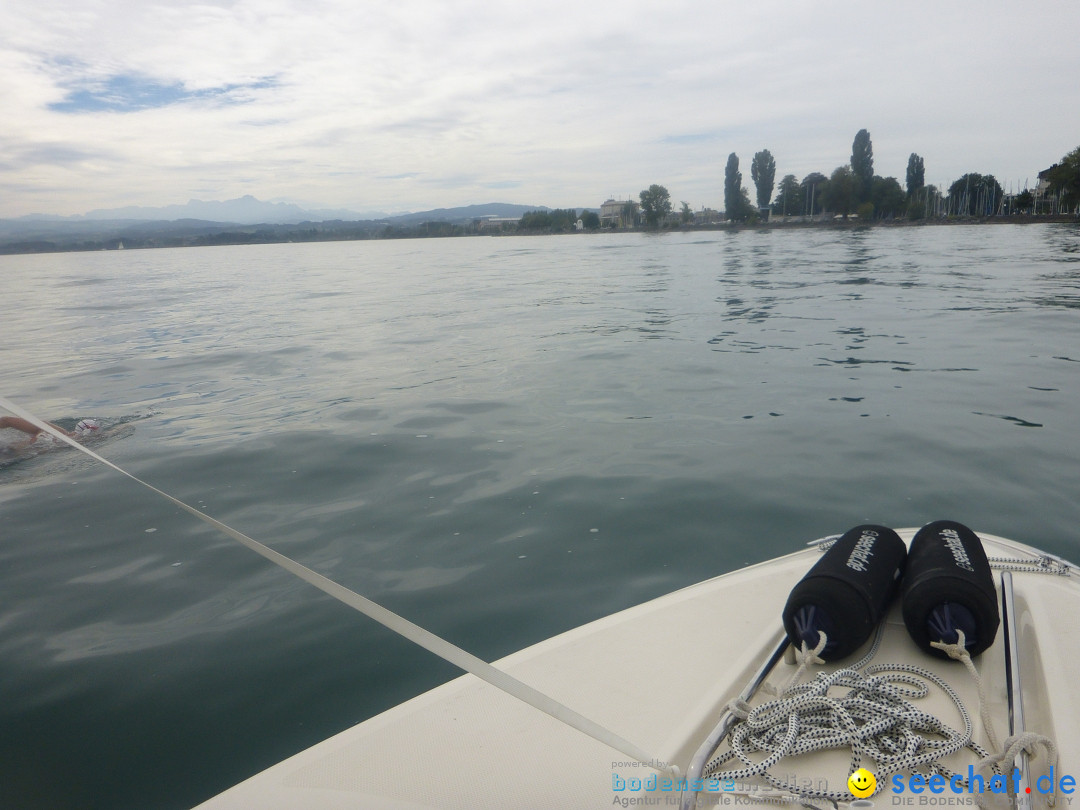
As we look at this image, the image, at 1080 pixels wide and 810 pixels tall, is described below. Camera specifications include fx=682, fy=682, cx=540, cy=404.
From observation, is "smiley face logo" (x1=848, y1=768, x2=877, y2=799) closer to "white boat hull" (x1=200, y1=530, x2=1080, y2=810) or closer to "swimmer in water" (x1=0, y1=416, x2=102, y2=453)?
"white boat hull" (x1=200, y1=530, x2=1080, y2=810)

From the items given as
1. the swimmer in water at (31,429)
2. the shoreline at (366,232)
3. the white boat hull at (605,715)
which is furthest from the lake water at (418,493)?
the shoreline at (366,232)

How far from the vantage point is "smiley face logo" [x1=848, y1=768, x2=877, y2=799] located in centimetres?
132

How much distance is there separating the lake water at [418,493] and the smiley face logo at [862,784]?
1.59m

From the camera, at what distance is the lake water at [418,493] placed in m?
2.49

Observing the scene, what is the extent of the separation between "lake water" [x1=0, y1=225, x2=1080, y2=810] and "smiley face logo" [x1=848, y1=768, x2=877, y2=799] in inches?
62.7

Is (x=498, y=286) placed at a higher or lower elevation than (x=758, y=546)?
higher

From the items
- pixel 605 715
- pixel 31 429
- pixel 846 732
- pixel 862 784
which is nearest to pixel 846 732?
pixel 846 732

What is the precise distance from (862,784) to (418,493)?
10.8 feet

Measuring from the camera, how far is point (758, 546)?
344cm

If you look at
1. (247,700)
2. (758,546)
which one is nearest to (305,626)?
(247,700)

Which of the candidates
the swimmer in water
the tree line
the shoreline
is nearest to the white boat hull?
the swimmer in water

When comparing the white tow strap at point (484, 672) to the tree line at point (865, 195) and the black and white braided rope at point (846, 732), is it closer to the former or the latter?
the black and white braided rope at point (846, 732)

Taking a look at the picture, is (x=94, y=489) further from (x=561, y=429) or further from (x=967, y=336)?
(x=967, y=336)

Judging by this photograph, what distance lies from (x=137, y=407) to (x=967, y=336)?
971 centimetres
